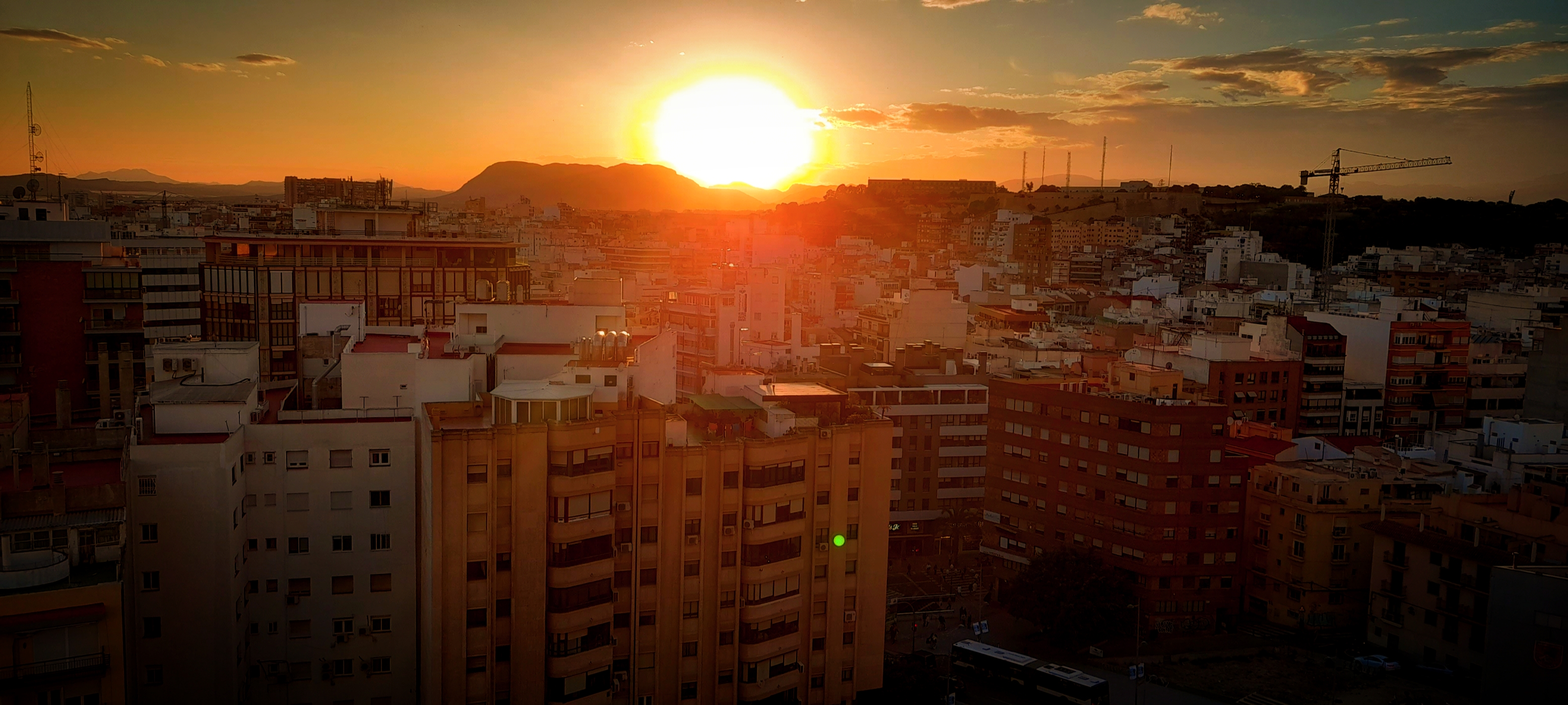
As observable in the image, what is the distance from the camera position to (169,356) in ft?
71.7

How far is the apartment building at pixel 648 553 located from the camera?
672 inches

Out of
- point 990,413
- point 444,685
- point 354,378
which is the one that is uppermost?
point 354,378

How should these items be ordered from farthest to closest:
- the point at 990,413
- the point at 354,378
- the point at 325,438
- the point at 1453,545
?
the point at 990,413 < the point at 1453,545 < the point at 354,378 < the point at 325,438

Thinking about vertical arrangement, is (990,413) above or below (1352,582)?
above

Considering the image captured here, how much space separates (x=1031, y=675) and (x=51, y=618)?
21.2m

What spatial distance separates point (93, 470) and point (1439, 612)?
3029 cm

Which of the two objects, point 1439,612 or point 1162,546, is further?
point 1162,546

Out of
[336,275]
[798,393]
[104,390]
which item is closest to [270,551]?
[798,393]

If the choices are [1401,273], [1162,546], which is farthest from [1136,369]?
[1401,273]

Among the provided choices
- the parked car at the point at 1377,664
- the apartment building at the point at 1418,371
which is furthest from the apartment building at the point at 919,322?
the parked car at the point at 1377,664

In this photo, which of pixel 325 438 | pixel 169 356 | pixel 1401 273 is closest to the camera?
pixel 325 438

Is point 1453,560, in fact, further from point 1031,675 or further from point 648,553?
point 648,553

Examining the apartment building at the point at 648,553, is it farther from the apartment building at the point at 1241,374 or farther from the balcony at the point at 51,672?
the apartment building at the point at 1241,374

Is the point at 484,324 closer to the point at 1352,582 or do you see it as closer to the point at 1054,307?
the point at 1352,582
